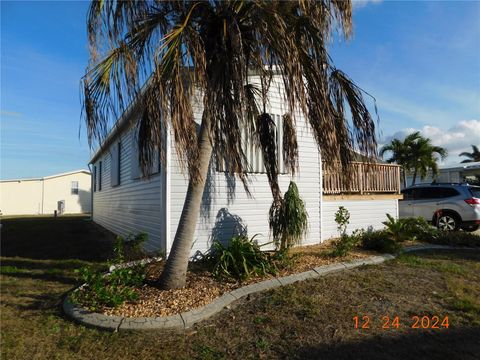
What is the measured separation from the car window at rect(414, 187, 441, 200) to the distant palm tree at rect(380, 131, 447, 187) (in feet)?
35.9

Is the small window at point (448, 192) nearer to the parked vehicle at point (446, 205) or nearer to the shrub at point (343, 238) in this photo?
the parked vehicle at point (446, 205)

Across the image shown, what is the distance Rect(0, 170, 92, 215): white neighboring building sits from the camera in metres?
33.7

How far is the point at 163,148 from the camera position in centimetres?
454

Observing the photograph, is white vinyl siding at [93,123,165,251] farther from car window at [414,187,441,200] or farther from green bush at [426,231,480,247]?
car window at [414,187,441,200]

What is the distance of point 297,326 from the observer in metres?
3.90

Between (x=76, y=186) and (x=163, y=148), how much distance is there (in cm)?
3439

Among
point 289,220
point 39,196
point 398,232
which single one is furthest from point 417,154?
point 39,196

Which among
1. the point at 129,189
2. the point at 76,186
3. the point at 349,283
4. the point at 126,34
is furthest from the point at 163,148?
the point at 76,186

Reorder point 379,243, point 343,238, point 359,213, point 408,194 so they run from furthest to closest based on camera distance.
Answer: point 408,194 < point 359,213 < point 379,243 < point 343,238

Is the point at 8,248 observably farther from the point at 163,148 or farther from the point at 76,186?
the point at 76,186

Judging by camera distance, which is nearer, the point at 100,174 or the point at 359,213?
the point at 359,213

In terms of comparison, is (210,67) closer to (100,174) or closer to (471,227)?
(471,227)

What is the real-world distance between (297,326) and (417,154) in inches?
882

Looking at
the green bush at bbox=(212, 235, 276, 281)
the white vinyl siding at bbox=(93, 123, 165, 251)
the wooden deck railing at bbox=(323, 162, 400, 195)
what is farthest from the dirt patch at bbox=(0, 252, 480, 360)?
the wooden deck railing at bbox=(323, 162, 400, 195)
